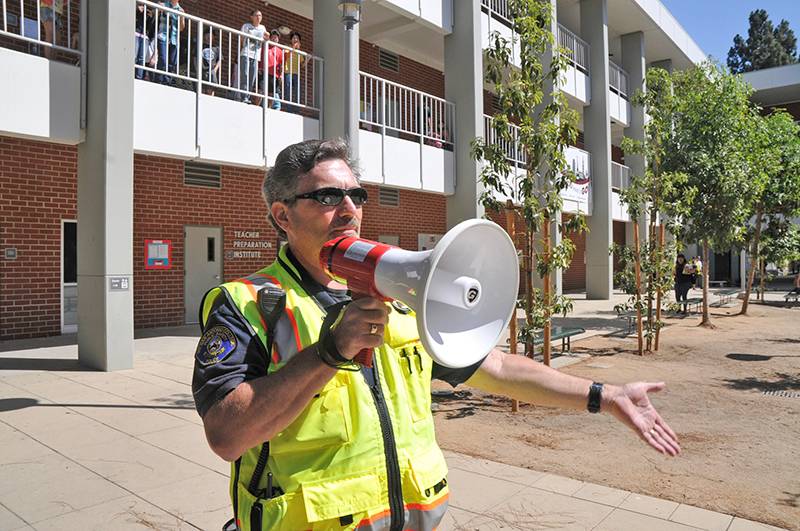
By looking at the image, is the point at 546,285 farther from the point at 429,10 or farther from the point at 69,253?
the point at 69,253

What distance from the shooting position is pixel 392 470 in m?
1.65

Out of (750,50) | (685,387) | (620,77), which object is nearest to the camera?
(685,387)

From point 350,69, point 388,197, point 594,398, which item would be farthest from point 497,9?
point 594,398

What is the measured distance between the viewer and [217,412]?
1.48 meters

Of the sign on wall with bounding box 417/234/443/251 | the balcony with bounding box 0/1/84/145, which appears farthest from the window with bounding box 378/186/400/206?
the balcony with bounding box 0/1/84/145

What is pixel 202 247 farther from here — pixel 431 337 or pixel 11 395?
pixel 431 337

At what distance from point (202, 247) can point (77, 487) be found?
9582mm

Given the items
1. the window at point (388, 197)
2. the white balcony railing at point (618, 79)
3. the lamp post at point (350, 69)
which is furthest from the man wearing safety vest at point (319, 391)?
the white balcony railing at point (618, 79)

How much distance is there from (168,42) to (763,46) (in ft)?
242

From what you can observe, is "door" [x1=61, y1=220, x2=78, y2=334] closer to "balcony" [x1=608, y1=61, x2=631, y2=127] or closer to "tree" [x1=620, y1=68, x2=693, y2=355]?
"tree" [x1=620, y1=68, x2=693, y2=355]

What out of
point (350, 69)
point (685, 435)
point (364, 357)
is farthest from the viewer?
point (350, 69)

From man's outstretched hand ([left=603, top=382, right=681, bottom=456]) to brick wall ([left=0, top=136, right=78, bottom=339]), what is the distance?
11665mm

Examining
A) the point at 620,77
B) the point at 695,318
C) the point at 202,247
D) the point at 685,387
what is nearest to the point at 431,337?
the point at 685,387

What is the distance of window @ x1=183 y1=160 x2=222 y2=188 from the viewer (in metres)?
13.1
